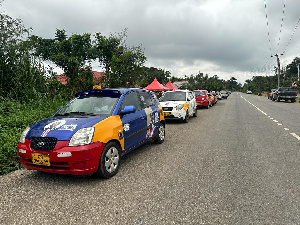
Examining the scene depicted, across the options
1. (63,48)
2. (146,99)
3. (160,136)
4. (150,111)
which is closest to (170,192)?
(150,111)

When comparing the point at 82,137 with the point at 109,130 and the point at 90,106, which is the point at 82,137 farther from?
the point at 90,106

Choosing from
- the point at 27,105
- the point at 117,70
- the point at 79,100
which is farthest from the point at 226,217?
the point at 117,70

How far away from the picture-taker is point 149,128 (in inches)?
227

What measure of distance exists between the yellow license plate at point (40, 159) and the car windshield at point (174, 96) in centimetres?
838

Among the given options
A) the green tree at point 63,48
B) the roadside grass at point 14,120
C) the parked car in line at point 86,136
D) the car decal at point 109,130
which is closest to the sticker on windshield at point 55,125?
the parked car in line at point 86,136

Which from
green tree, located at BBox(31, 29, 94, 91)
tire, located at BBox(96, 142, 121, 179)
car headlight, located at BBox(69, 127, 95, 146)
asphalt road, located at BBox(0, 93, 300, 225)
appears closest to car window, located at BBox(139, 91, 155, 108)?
asphalt road, located at BBox(0, 93, 300, 225)

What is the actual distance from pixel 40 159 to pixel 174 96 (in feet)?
29.0

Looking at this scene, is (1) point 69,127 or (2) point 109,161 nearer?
(1) point 69,127

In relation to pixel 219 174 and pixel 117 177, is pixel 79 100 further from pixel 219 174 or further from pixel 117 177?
pixel 219 174

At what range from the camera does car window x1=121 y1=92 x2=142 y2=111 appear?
197 inches

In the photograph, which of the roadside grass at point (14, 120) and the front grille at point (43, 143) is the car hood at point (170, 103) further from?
the front grille at point (43, 143)

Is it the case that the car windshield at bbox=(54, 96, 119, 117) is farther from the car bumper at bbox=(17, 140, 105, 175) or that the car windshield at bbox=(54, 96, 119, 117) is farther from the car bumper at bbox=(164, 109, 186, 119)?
the car bumper at bbox=(164, 109, 186, 119)

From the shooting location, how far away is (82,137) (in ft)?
12.3

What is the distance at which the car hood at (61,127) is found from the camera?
3.76 meters
